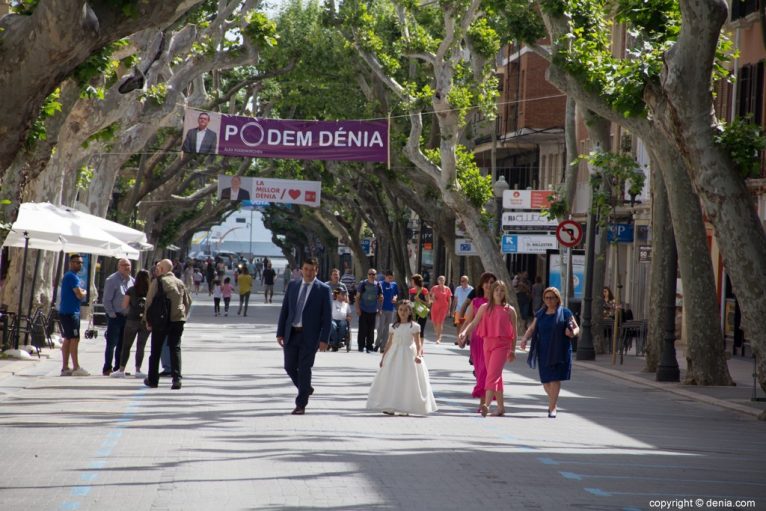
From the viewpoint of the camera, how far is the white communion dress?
1698 centimetres

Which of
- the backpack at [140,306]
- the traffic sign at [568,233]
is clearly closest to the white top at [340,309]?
the traffic sign at [568,233]

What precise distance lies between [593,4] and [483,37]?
13909 mm

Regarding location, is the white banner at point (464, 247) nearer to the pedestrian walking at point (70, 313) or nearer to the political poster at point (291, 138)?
the political poster at point (291, 138)

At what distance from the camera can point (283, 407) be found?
683 inches

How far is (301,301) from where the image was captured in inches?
663

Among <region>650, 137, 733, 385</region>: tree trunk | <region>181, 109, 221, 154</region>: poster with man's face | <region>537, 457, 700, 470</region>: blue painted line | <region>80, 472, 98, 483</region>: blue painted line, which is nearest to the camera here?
<region>80, 472, 98, 483</region>: blue painted line

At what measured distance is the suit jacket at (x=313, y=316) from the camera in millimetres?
16719

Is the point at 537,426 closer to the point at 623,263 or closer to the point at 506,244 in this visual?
the point at 506,244

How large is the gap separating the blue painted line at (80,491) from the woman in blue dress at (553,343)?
8139mm

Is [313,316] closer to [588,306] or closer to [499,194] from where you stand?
[588,306]

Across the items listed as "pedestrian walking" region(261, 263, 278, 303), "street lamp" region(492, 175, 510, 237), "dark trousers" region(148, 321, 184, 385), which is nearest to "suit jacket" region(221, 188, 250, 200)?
"pedestrian walking" region(261, 263, 278, 303)

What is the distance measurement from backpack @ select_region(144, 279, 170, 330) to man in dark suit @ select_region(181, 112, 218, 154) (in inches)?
696

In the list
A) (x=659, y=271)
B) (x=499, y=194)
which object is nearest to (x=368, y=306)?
(x=659, y=271)

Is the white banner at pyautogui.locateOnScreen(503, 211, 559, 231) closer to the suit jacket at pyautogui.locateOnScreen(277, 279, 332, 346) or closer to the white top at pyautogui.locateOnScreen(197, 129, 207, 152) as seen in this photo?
A: the white top at pyautogui.locateOnScreen(197, 129, 207, 152)
